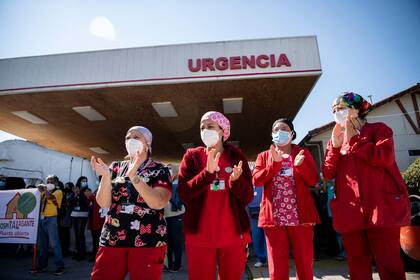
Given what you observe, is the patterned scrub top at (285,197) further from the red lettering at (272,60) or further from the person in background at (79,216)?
the red lettering at (272,60)

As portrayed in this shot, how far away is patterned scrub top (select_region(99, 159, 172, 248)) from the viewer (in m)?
2.13

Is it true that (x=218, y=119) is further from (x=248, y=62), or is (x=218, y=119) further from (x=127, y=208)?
(x=248, y=62)

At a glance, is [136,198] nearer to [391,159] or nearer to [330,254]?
[391,159]

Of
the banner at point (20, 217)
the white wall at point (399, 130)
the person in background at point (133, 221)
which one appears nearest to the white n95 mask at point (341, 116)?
the person in background at point (133, 221)

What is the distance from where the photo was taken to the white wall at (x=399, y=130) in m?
12.7

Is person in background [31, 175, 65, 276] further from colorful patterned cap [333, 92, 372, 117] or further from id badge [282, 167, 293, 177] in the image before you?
colorful patterned cap [333, 92, 372, 117]

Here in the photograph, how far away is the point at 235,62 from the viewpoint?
9023mm

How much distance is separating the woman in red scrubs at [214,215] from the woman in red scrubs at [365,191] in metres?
0.82

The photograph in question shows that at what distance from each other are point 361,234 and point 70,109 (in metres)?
12.0

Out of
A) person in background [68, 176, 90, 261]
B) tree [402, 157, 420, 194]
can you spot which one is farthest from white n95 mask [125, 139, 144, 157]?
tree [402, 157, 420, 194]

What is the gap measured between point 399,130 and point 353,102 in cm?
1344

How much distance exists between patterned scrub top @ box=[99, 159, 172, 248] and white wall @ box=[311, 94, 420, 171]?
39.4 feet

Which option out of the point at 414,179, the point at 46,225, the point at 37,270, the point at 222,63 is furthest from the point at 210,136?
the point at 222,63

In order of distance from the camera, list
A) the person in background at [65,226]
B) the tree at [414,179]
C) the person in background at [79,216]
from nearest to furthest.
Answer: the tree at [414,179] → the person in background at [79,216] → the person in background at [65,226]
